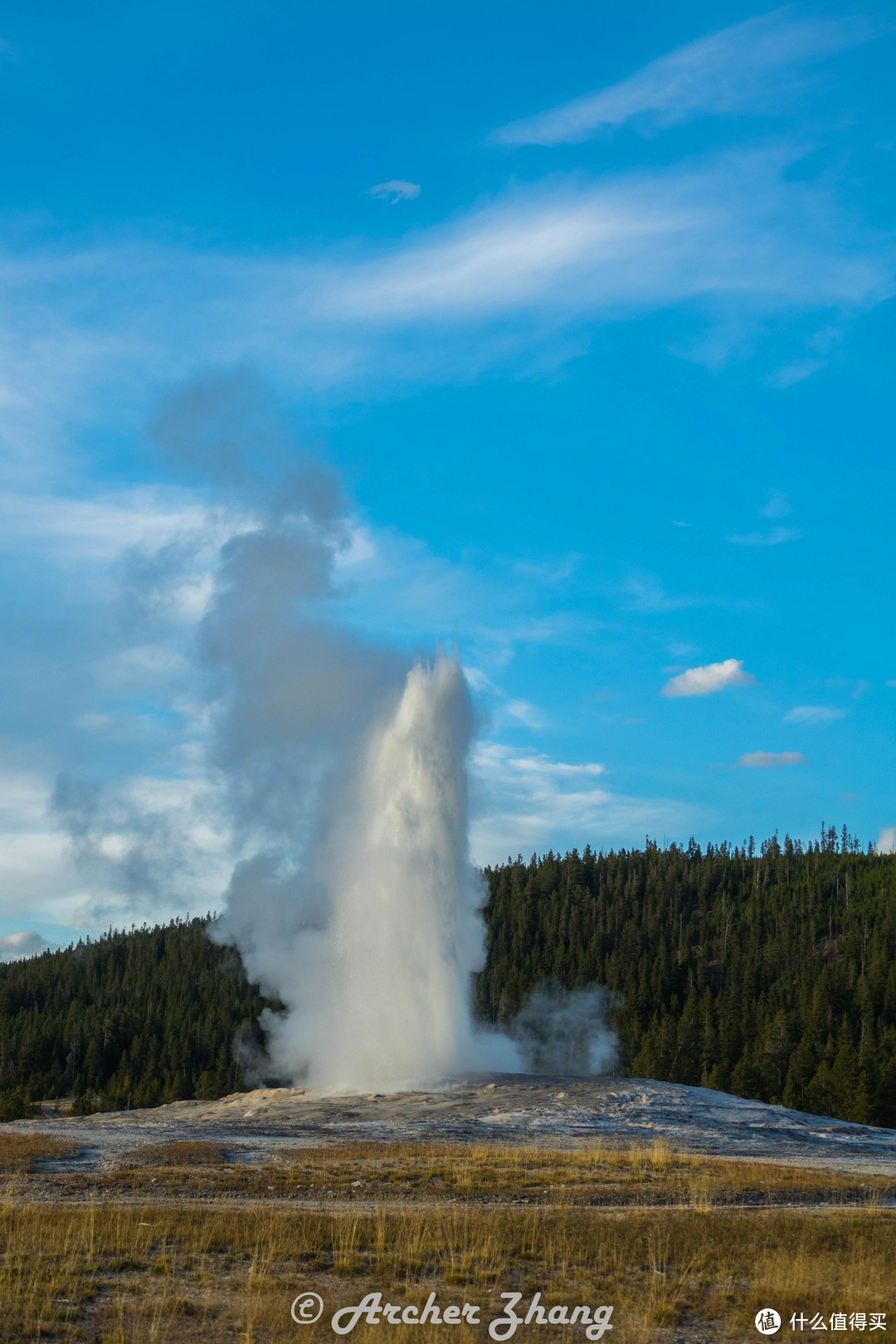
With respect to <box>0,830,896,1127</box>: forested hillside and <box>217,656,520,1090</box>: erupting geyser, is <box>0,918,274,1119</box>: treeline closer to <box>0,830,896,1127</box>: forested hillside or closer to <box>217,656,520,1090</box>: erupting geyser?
<box>0,830,896,1127</box>: forested hillside

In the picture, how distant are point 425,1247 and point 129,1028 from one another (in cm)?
10993

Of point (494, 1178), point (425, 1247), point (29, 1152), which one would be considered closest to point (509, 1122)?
point (494, 1178)

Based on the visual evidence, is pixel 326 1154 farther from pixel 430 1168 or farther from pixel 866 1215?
pixel 866 1215

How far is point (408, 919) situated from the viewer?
2048 inches

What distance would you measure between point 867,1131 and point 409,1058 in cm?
2053

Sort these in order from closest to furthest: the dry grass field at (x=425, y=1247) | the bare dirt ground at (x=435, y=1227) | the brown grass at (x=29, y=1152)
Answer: the dry grass field at (x=425, y=1247) < the bare dirt ground at (x=435, y=1227) < the brown grass at (x=29, y=1152)

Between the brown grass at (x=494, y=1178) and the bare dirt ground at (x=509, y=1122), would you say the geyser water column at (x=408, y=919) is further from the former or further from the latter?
the brown grass at (x=494, y=1178)

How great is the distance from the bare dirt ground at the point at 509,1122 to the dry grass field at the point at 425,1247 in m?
5.80

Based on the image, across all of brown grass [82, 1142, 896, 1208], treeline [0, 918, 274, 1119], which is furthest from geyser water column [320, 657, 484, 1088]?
treeline [0, 918, 274, 1119]

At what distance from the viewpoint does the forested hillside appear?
263 feet

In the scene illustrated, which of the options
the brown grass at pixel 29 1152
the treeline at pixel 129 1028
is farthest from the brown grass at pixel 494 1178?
the treeline at pixel 129 1028

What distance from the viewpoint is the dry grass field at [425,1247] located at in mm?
12250

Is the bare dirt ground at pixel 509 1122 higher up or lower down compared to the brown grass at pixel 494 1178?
lower down

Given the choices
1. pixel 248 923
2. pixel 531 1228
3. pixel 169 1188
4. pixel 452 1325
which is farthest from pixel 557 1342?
pixel 248 923
